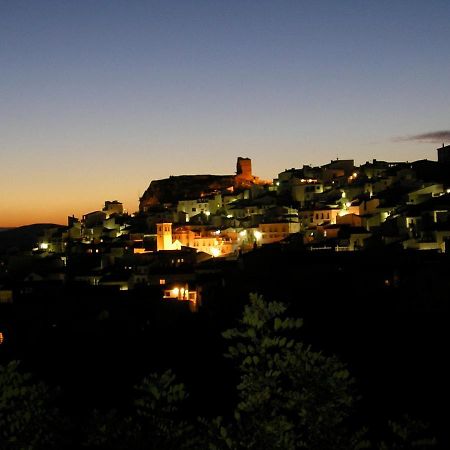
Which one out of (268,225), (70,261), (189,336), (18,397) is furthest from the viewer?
(70,261)

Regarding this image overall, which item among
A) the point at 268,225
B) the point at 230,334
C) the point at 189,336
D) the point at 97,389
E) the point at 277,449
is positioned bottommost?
the point at 97,389

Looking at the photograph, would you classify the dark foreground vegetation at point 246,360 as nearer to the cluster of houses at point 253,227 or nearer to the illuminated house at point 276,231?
the cluster of houses at point 253,227

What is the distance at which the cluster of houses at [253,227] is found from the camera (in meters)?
41.7

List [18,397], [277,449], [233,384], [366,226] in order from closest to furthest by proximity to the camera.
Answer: [277,449] < [18,397] < [233,384] < [366,226]

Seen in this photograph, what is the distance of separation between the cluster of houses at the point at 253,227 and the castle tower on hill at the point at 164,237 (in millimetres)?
99

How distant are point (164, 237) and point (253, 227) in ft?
29.1

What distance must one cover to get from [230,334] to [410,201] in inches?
1672

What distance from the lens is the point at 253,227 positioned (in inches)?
2227

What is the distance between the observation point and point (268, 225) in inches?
2144

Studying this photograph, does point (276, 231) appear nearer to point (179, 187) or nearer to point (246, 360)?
point (179, 187)

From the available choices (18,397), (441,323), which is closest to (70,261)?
(441,323)

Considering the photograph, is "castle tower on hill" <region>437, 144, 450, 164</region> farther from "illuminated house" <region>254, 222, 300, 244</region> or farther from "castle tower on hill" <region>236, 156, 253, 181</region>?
"castle tower on hill" <region>236, 156, 253, 181</region>

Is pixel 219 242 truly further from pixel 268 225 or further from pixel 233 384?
pixel 233 384

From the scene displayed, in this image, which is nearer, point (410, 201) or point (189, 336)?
point (189, 336)
